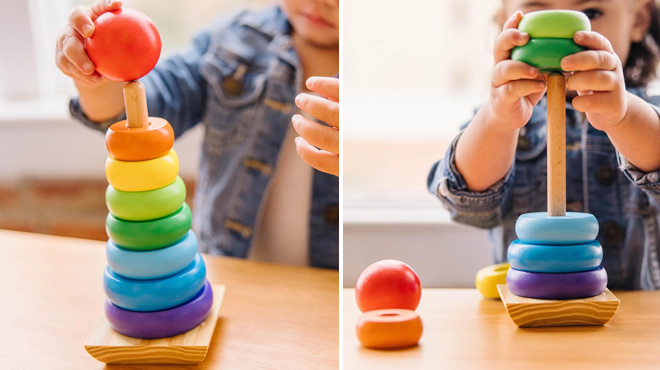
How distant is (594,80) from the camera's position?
1.78ft

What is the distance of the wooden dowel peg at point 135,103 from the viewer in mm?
565

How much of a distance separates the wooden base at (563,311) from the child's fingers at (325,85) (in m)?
0.24

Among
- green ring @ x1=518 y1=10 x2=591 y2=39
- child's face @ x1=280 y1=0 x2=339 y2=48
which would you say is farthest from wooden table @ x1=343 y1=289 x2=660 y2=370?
child's face @ x1=280 y1=0 x2=339 y2=48

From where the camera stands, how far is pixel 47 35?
1498mm

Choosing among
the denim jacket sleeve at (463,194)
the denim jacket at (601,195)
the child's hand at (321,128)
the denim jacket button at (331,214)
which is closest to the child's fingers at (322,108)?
the child's hand at (321,128)

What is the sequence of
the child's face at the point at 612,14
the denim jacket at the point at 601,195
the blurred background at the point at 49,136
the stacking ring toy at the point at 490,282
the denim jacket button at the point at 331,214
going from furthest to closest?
the blurred background at the point at 49,136 → the denim jacket button at the point at 331,214 → the denim jacket at the point at 601,195 → the child's face at the point at 612,14 → the stacking ring toy at the point at 490,282

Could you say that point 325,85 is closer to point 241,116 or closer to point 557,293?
point 557,293

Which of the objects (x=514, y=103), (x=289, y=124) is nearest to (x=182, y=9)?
(x=289, y=124)

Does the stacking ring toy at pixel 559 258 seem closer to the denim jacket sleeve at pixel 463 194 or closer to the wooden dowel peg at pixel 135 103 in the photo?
the denim jacket sleeve at pixel 463 194

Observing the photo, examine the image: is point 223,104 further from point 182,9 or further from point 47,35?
→ point 47,35

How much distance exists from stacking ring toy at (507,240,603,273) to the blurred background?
37.4 inches

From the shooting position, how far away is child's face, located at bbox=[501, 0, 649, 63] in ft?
2.52

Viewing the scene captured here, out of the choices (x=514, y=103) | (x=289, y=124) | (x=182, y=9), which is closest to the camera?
(x=514, y=103)

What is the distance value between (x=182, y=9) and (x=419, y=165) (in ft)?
2.13
